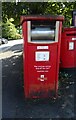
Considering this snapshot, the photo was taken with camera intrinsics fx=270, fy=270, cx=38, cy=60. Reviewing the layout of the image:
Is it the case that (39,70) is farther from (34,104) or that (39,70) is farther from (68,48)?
(68,48)

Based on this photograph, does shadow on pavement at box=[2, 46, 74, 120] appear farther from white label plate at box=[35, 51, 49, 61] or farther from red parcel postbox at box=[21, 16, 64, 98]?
white label plate at box=[35, 51, 49, 61]

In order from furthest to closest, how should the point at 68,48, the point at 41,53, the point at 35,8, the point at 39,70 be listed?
the point at 35,8
the point at 68,48
the point at 39,70
the point at 41,53

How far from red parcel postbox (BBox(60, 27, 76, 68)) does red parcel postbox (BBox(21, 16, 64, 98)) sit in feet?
6.71

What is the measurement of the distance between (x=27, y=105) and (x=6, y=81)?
1.81 metres

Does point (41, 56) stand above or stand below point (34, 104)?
above

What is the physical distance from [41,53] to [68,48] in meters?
2.39

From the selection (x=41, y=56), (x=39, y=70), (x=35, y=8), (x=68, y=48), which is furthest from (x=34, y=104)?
(x=35, y=8)

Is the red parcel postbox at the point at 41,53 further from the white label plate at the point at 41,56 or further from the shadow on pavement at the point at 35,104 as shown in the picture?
the shadow on pavement at the point at 35,104

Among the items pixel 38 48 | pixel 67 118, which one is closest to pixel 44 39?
pixel 38 48

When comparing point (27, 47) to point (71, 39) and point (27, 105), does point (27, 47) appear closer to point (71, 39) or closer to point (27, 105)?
→ point (27, 105)

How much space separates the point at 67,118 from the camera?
4.67 metres

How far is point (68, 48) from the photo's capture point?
7.37 m

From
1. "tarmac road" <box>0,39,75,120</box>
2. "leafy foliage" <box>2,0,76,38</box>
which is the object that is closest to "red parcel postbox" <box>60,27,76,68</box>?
"tarmac road" <box>0,39,75,120</box>

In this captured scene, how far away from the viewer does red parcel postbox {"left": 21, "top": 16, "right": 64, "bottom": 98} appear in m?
5.05
